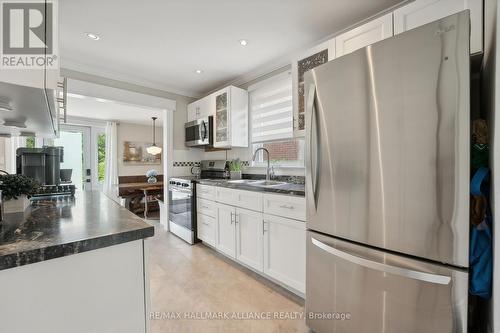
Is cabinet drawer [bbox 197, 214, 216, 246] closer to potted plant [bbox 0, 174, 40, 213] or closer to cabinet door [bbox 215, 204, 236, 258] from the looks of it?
cabinet door [bbox 215, 204, 236, 258]

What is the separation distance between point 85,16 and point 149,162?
15.5 feet

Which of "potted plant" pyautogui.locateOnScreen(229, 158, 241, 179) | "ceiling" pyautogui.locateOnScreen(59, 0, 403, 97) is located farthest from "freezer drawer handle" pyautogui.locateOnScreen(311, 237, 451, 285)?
"potted plant" pyautogui.locateOnScreen(229, 158, 241, 179)

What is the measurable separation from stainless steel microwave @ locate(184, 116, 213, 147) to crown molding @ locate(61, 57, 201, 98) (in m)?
0.57

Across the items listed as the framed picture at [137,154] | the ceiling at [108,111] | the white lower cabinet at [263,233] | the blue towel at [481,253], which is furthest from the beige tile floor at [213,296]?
the framed picture at [137,154]

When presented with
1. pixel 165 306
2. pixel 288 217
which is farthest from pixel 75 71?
pixel 288 217

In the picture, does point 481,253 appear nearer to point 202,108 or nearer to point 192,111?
point 202,108

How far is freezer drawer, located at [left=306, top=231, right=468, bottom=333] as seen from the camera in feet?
3.19

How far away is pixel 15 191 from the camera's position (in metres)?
1.03

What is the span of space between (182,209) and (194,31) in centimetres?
228

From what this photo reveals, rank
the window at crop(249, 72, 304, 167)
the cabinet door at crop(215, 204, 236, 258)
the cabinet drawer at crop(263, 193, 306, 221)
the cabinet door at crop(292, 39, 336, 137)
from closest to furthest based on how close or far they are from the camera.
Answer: the cabinet drawer at crop(263, 193, 306, 221) < the cabinet door at crop(292, 39, 336, 137) < the cabinet door at crop(215, 204, 236, 258) < the window at crop(249, 72, 304, 167)

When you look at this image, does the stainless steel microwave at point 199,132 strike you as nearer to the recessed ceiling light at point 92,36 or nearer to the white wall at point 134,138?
the recessed ceiling light at point 92,36

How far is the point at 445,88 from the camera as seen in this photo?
37.6 inches

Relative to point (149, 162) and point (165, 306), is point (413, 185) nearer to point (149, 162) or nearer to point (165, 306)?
point (165, 306)

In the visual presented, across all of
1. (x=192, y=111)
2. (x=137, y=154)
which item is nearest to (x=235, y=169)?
(x=192, y=111)
